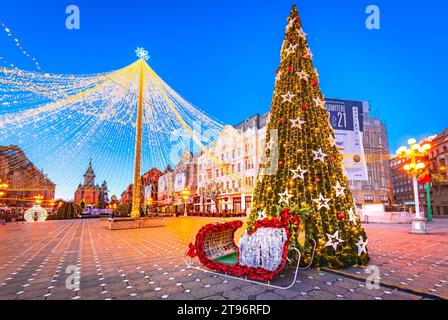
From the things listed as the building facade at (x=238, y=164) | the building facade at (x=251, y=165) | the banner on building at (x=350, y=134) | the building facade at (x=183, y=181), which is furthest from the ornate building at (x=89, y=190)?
the banner on building at (x=350, y=134)

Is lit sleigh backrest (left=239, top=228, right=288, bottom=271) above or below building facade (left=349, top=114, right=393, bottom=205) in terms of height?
below

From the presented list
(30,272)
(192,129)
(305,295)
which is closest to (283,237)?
(305,295)

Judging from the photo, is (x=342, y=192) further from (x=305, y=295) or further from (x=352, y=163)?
(x=352, y=163)

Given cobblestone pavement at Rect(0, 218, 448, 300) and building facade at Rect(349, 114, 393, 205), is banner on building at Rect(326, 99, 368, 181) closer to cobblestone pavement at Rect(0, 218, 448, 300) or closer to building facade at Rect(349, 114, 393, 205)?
cobblestone pavement at Rect(0, 218, 448, 300)

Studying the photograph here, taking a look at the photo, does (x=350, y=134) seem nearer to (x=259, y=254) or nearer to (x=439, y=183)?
(x=259, y=254)

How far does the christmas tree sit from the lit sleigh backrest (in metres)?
0.53

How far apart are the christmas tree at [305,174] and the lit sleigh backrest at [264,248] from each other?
1.74 feet

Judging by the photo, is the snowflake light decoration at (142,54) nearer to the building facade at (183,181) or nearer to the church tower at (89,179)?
the building facade at (183,181)

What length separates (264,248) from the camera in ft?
15.2

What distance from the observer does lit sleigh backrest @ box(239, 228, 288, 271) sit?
4453 millimetres

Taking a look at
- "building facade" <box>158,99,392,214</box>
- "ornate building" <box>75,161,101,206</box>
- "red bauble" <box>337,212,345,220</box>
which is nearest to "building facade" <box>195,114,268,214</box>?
"building facade" <box>158,99,392,214</box>

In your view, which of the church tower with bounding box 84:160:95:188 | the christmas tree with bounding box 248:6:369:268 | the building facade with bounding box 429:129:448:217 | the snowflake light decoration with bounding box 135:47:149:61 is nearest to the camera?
the christmas tree with bounding box 248:6:369:268

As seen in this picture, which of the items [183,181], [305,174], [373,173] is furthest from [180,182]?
[305,174]

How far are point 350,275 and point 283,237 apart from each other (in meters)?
1.63
